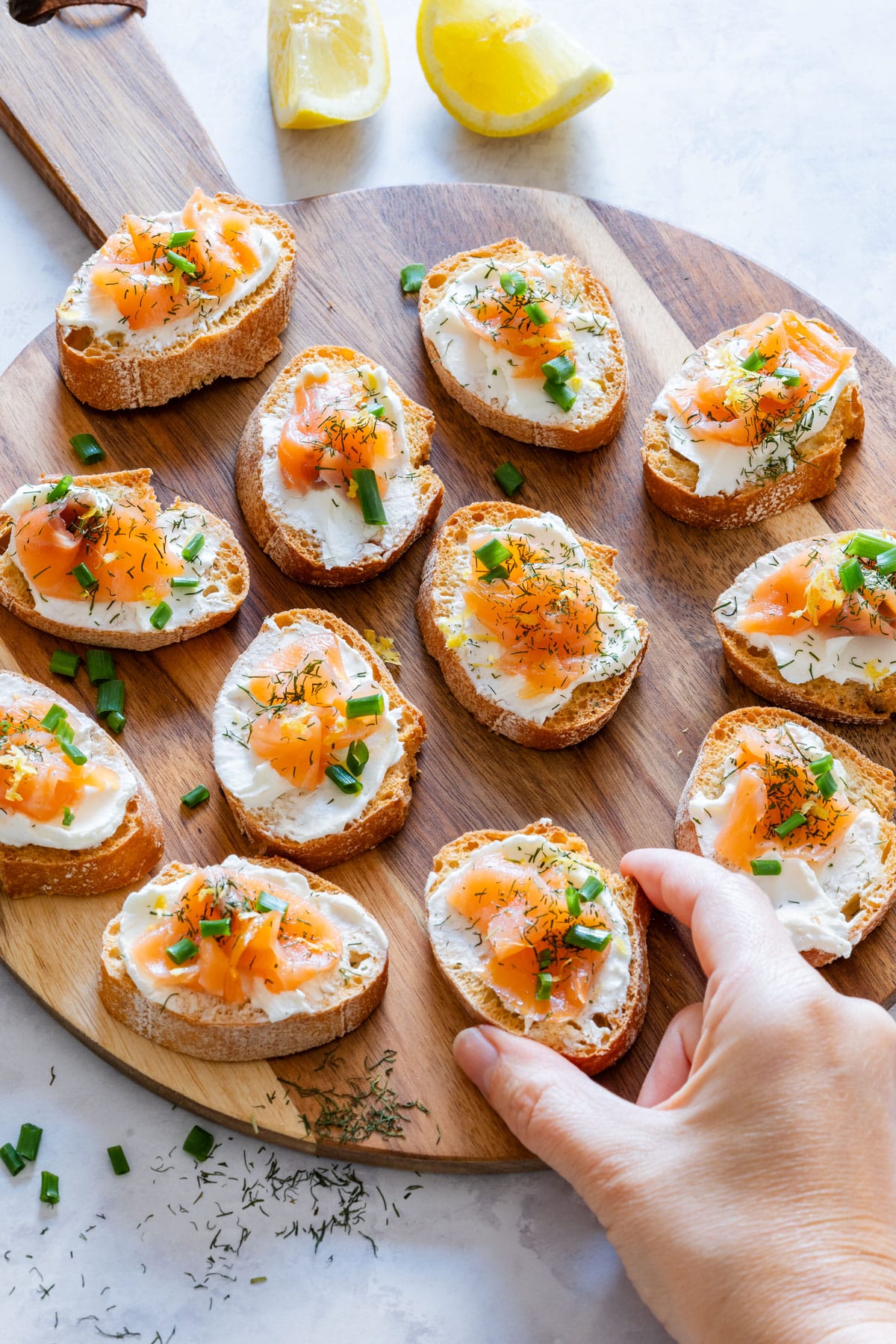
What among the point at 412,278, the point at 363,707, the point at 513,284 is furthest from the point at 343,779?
the point at 412,278

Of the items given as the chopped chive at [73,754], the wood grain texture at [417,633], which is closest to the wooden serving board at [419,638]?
the wood grain texture at [417,633]

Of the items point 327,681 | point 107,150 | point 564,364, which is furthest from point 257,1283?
point 107,150

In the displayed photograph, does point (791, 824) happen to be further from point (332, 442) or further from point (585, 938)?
point (332, 442)

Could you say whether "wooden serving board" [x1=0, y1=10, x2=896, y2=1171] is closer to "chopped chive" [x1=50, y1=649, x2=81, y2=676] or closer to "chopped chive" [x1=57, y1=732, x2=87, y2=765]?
"chopped chive" [x1=50, y1=649, x2=81, y2=676]

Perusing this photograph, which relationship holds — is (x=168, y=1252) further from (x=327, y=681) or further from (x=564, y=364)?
(x=564, y=364)

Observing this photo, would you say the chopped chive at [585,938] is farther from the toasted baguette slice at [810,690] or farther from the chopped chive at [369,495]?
the chopped chive at [369,495]

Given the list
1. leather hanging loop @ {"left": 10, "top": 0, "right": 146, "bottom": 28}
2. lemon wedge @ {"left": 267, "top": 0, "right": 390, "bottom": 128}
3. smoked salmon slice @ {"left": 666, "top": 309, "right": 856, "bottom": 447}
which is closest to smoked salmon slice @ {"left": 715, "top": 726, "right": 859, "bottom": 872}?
smoked salmon slice @ {"left": 666, "top": 309, "right": 856, "bottom": 447}
